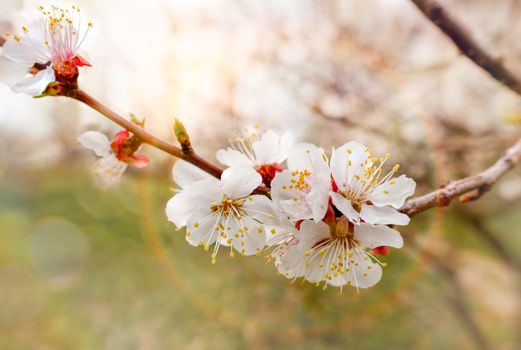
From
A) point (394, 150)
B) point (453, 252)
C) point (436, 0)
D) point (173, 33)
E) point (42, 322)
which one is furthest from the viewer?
point (42, 322)

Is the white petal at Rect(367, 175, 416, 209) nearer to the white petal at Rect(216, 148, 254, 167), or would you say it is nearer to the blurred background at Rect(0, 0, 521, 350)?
the white petal at Rect(216, 148, 254, 167)

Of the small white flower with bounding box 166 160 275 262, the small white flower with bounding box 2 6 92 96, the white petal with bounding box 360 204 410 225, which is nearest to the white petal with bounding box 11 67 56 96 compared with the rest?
the small white flower with bounding box 2 6 92 96

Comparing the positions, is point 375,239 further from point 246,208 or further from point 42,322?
point 42,322

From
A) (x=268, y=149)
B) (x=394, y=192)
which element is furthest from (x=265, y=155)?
(x=394, y=192)

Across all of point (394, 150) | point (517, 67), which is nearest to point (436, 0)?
point (394, 150)

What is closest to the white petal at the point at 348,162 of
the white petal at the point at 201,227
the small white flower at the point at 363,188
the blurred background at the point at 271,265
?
the small white flower at the point at 363,188

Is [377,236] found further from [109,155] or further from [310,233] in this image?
[109,155]

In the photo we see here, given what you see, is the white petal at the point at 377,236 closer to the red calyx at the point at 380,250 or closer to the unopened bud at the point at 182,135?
the red calyx at the point at 380,250
